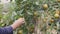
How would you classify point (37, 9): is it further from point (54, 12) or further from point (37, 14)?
point (54, 12)

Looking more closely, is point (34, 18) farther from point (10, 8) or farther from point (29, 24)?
point (10, 8)

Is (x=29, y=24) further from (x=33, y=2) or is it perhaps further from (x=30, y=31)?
(x=33, y=2)

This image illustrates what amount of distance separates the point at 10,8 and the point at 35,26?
0.29m

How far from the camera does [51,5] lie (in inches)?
87.0

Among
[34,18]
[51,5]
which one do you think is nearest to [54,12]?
[51,5]

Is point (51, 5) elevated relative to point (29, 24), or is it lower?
elevated

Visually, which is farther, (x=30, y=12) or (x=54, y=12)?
(x=54, y=12)

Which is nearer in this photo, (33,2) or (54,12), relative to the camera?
(33,2)

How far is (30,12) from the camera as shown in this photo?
2.10 meters

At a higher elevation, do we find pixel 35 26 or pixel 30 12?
pixel 30 12

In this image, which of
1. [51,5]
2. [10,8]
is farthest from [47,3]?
[10,8]

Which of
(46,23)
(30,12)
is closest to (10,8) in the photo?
(30,12)

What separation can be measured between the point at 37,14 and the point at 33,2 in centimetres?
11

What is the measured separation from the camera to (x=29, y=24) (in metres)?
2.15
